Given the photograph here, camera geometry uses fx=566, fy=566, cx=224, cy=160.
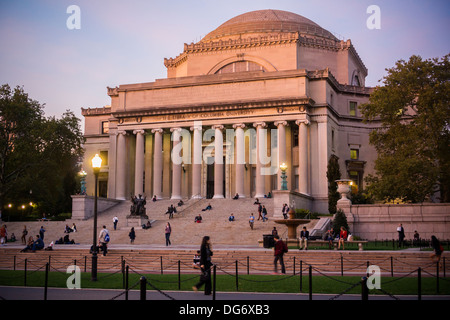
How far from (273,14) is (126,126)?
25.6 m

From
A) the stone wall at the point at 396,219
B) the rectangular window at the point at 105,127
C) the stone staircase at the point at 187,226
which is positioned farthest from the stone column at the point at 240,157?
the rectangular window at the point at 105,127

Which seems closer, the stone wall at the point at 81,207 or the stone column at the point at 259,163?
the stone wall at the point at 81,207

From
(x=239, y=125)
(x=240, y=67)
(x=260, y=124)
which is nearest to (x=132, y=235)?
(x=239, y=125)

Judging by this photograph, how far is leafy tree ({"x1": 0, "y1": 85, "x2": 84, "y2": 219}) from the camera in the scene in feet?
196

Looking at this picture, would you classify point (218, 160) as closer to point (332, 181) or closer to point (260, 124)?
point (260, 124)

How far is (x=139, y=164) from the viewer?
209 feet

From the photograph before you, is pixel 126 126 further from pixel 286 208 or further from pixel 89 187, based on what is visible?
pixel 286 208

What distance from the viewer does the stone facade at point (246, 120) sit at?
59.1 metres

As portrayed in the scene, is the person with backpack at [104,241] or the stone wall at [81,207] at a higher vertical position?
the stone wall at [81,207]

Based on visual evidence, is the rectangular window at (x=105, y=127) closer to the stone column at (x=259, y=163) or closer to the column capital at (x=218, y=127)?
the column capital at (x=218, y=127)

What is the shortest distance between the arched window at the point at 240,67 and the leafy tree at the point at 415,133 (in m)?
20.4

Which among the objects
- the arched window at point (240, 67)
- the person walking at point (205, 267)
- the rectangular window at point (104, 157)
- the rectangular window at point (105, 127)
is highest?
the arched window at point (240, 67)

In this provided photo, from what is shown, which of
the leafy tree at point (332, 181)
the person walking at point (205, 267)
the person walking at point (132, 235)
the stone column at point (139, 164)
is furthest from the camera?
the stone column at point (139, 164)

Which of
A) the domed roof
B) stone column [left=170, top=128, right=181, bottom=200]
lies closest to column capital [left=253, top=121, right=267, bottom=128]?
stone column [left=170, top=128, right=181, bottom=200]
